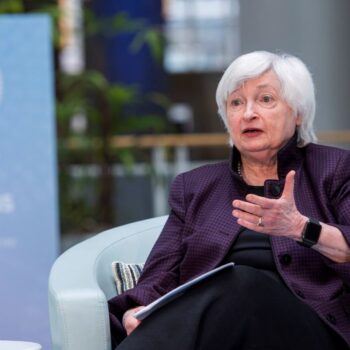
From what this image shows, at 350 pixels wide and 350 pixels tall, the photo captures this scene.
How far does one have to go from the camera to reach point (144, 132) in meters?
6.86

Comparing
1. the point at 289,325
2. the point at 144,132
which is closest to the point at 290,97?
the point at 289,325

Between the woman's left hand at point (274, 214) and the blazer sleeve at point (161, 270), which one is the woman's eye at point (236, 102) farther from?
the woman's left hand at point (274, 214)

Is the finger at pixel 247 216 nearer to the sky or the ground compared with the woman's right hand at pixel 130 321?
nearer to the sky

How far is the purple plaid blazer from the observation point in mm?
2855

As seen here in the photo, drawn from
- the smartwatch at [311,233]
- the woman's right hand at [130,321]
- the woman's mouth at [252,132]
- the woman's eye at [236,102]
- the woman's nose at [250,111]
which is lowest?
the woman's right hand at [130,321]

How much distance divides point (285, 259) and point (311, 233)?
208 mm

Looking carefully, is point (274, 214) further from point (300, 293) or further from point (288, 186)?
point (300, 293)

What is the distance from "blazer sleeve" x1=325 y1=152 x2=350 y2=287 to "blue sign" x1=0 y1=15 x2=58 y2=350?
1.53m

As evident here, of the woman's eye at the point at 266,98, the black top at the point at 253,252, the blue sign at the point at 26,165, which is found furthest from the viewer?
the blue sign at the point at 26,165

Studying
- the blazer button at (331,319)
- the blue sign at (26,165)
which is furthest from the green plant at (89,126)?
the blazer button at (331,319)

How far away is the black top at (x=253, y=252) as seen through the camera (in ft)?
9.64

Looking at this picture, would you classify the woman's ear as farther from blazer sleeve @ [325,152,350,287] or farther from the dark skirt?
the dark skirt

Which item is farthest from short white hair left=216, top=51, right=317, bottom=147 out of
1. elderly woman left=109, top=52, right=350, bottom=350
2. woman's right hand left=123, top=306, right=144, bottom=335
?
woman's right hand left=123, top=306, right=144, bottom=335

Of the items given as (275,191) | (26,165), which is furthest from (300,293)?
(26,165)
